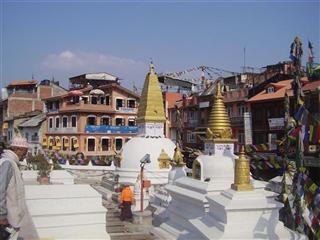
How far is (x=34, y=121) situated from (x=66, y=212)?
4301 cm

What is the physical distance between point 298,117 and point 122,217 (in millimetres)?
8798

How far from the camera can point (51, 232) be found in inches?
306

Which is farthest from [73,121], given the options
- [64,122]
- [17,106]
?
[17,106]

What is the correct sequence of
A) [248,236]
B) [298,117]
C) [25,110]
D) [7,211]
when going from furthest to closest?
[25,110] < [298,117] < [248,236] < [7,211]

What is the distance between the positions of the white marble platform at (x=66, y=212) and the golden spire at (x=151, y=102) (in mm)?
16659

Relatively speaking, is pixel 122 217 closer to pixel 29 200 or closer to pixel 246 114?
pixel 29 200

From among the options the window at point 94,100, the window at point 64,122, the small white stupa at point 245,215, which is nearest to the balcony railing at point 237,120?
the window at point 94,100

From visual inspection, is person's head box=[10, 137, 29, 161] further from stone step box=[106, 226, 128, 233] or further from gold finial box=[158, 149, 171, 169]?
gold finial box=[158, 149, 171, 169]

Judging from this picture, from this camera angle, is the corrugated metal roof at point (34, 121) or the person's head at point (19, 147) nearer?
the person's head at point (19, 147)

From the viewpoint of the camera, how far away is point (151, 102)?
2514 centimetres

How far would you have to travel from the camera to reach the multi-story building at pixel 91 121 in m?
41.6

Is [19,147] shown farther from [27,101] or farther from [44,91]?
[27,101]

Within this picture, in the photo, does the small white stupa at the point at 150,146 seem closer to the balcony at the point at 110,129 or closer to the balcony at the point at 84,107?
the balcony at the point at 110,129

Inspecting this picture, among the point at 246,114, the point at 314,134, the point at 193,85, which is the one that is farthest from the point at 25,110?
the point at 314,134
